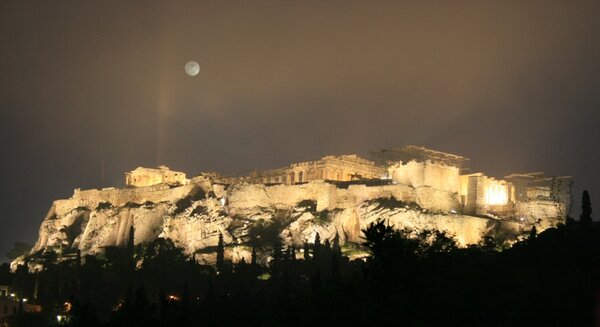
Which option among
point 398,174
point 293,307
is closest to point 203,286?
point 398,174

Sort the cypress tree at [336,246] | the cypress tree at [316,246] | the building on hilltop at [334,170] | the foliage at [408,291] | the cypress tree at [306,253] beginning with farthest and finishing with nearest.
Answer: the building on hilltop at [334,170] → the cypress tree at [336,246] → the cypress tree at [306,253] → the cypress tree at [316,246] → the foliage at [408,291]

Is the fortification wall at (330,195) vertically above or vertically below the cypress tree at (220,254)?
above

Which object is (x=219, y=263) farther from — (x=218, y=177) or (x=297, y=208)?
(x=218, y=177)

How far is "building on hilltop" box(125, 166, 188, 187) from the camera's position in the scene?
4524 inches

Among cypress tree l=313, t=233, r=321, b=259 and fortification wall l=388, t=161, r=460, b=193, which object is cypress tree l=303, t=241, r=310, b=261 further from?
fortification wall l=388, t=161, r=460, b=193

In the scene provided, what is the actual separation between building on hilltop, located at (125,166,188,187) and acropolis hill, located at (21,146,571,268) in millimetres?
1878

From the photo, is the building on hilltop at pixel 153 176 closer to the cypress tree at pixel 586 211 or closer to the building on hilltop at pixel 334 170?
the building on hilltop at pixel 334 170

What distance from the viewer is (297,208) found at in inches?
3792

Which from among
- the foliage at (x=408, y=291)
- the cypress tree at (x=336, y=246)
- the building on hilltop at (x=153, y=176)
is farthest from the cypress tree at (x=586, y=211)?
the building on hilltop at (x=153, y=176)

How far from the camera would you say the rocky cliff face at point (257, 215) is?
8956 cm

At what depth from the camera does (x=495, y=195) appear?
320 ft

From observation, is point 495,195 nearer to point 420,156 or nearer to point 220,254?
point 420,156

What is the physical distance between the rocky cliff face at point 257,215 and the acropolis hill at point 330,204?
116 mm

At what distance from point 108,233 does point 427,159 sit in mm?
37782
